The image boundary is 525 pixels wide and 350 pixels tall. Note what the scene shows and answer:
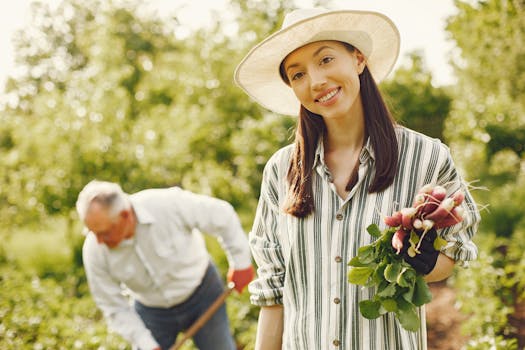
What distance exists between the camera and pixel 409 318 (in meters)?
1.44

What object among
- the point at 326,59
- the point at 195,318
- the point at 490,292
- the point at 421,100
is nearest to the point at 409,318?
the point at 326,59

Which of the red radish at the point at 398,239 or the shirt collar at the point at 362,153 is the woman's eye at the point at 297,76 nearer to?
the shirt collar at the point at 362,153

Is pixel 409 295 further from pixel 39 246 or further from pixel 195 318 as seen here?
pixel 39 246

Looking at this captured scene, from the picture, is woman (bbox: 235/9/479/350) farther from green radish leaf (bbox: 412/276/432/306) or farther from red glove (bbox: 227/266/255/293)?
red glove (bbox: 227/266/255/293)

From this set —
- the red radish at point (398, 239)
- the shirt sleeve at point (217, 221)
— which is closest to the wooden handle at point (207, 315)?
the shirt sleeve at point (217, 221)

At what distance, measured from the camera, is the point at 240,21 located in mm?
9641

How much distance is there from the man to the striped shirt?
1682 millimetres

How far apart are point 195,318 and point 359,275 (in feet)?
7.40

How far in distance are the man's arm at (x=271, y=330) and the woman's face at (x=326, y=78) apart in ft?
2.24

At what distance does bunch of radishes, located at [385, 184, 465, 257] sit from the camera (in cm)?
139

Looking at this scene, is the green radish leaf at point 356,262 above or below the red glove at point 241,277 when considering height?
above

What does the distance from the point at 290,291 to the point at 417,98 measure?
14.5 metres

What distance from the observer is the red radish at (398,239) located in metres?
1.41

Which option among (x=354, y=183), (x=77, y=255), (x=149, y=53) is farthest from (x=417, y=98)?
(x=354, y=183)
